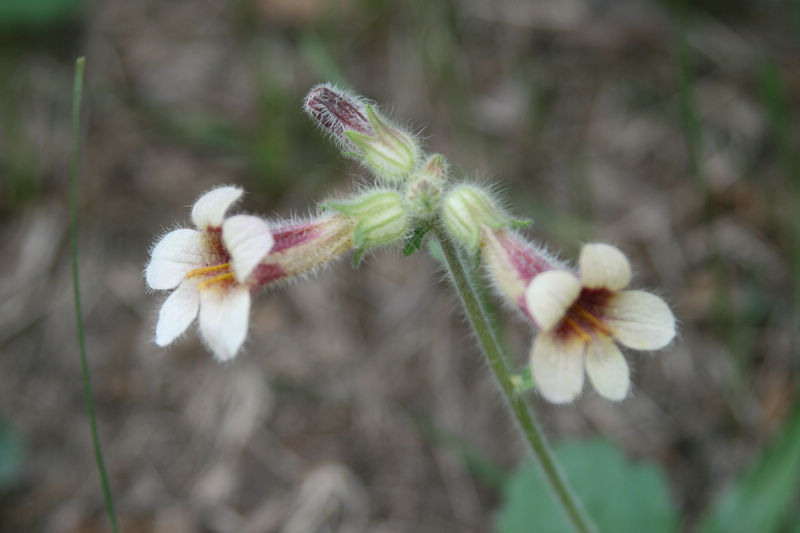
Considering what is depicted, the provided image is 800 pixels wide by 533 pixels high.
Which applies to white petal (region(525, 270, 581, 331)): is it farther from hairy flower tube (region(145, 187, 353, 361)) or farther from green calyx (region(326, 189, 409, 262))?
hairy flower tube (region(145, 187, 353, 361))

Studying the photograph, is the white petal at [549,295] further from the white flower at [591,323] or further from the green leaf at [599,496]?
the green leaf at [599,496]

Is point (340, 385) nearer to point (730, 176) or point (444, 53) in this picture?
point (444, 53)

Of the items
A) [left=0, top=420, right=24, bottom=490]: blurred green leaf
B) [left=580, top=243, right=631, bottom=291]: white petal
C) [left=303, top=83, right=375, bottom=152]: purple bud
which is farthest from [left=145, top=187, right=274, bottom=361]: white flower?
[left=0, top=420, right=24, bottom=490]: blurred green leaf

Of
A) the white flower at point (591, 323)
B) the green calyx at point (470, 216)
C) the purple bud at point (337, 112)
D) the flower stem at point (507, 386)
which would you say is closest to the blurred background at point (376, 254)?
the flower stem at point (507, 386)

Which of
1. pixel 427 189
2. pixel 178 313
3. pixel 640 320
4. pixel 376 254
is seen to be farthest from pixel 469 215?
pixel 376 254

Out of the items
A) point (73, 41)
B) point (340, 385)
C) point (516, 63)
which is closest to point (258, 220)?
point (340, 385)

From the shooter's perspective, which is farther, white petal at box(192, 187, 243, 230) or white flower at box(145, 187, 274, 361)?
white petal at box(192, 187, 243, 230)
